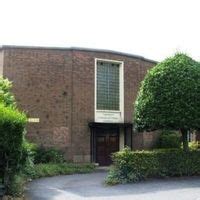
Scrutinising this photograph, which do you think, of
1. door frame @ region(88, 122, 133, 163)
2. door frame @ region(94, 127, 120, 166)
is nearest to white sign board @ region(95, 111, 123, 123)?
door frame @ region(88, 122, 133, 163)

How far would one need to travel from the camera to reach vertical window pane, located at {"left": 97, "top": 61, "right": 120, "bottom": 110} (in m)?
30.1

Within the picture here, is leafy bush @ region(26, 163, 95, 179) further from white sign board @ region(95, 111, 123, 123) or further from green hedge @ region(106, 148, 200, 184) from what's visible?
green hedge @ region(106, 148, 200, 184)

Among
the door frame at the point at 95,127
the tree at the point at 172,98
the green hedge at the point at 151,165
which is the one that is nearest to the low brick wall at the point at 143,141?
the door frame at the point at 95,127

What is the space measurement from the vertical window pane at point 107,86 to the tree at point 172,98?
723 cm

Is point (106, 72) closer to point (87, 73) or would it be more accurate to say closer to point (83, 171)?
point (87, 73)

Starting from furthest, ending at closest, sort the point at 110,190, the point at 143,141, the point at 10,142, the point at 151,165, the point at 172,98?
the point at 143,141, the point at 172,98, the point at 151,165, the point at 110,190, the point at 10,142

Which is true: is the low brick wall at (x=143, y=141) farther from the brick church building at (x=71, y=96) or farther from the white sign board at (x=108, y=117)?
the white sign board at (x=108, y=117)

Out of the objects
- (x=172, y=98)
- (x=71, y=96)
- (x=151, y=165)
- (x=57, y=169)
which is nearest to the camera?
(x=151, y=165)

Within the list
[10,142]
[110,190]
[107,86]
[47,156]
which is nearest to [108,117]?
[107,86]

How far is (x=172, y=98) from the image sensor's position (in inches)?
867

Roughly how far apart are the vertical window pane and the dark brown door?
1.73 m

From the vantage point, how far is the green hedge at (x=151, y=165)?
20156mm

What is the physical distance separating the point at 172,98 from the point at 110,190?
20.3ft

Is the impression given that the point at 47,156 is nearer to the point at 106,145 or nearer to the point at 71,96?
the point at 71,96
